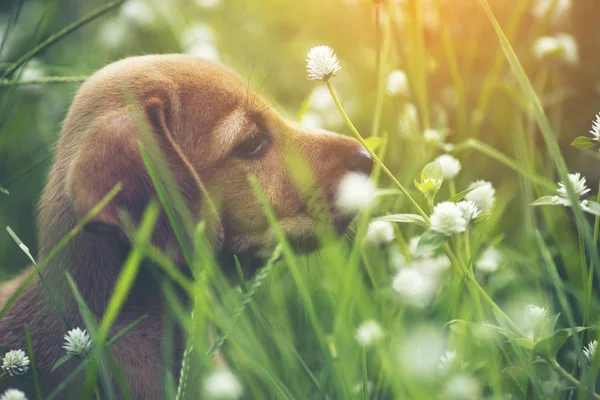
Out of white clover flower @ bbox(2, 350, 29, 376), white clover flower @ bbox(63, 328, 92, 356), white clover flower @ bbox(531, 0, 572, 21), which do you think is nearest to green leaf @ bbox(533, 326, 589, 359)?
white clover flower @ bbox(63, 328, 92, 356)

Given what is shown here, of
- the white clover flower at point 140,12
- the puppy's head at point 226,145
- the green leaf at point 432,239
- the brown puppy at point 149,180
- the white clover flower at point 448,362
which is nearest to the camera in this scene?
the green leaf at point 432,239

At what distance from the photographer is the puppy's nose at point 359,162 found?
234 cm

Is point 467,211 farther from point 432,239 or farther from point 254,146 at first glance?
point 254,146

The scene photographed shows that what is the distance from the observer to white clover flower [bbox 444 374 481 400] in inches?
57.2

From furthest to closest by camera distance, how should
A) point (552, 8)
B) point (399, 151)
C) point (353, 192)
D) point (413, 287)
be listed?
1. point (399, 151)
2. point (552, 8)
3. point (353, 192)
4. point (413, 287)

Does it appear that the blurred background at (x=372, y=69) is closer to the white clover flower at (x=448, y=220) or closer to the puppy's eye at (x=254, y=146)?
the puppy's eye at (x=254, y=146)

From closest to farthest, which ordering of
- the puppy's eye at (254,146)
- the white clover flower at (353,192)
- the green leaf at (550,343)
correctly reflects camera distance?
the green leaf at (550,343), the white clover flower at (353,192), the puppy's eye at (254,146)

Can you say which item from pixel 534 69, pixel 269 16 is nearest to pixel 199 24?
pixel 269 16

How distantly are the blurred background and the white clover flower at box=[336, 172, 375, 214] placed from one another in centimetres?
38

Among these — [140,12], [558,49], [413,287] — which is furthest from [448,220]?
[140,12]

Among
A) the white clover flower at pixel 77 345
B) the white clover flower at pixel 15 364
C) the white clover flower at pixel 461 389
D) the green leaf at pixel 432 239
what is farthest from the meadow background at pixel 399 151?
the white clover flower at pixel 15 364

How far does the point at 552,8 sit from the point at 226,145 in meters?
1.69

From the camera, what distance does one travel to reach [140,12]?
443 centimetres

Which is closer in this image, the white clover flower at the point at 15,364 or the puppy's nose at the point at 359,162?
the white clover flower at the point at 15,364
